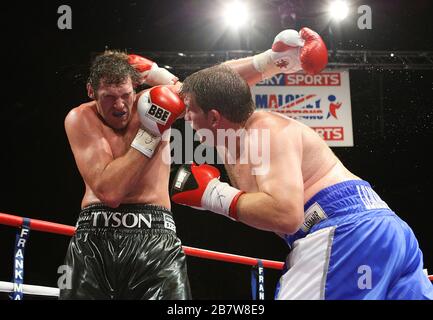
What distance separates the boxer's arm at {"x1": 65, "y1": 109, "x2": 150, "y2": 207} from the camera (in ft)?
5.91

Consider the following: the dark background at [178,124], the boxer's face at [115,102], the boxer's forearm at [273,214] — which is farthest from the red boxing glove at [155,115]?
the dark background at [178,124]

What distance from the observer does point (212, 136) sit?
1.73 m

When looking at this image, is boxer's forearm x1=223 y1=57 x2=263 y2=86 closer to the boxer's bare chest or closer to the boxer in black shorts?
the boxer in black shorts

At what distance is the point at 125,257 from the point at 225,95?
24.9 inches

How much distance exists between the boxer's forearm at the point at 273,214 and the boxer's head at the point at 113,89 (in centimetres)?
71

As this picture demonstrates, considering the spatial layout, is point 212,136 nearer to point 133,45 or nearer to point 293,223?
point 293,223

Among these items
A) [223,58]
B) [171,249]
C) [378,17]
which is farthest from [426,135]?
[171,249]

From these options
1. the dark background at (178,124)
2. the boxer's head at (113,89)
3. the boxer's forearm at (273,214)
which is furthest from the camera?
the dark background at (178,124)

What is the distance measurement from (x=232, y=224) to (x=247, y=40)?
2117mm

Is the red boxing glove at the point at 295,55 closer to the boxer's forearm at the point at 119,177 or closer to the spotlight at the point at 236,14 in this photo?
the boxer's forearm at the point at 119,177

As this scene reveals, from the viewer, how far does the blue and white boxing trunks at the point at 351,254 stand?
152cm

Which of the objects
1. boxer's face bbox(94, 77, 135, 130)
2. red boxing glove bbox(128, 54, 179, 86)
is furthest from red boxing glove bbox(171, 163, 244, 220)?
red boxing glove bbox(128, 54, 179, 86)

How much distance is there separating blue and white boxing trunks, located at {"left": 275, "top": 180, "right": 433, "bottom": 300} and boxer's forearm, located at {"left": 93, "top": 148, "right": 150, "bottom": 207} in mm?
567

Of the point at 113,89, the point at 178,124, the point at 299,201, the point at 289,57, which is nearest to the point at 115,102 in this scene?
the point at 113,89
